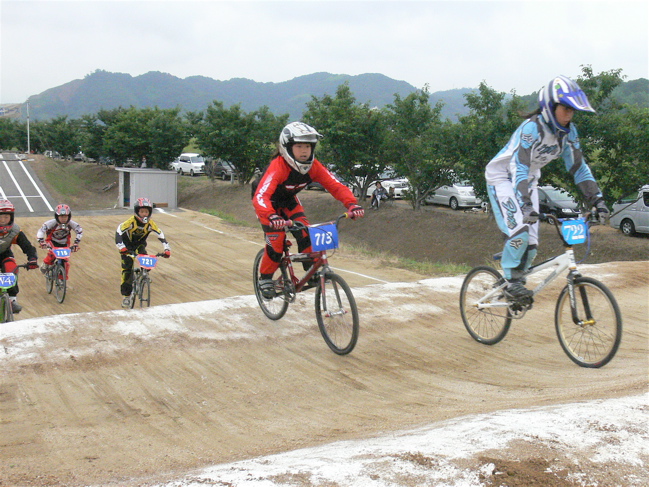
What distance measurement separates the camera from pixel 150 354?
5.46m

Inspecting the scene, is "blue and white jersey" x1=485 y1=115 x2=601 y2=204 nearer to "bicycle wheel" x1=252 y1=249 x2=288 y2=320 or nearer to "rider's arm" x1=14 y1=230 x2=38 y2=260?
"bicycle wheel" x1=252 y1=249 x2=288 y2=320

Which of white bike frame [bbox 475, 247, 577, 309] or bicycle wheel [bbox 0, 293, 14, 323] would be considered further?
bicycle wheel [bbox 0, 293, 14, 323]

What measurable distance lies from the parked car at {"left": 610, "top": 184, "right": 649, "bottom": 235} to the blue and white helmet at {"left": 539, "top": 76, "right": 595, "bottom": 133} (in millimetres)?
18391

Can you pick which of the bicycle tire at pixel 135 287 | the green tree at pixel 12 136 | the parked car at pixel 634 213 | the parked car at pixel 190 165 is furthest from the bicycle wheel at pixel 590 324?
the green tree at pixel 12 136

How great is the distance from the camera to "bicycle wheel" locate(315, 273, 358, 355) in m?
5.41

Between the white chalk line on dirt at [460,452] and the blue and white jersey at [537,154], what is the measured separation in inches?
83.5

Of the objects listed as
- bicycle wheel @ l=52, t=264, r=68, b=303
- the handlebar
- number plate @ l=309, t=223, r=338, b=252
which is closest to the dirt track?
number plate @ l=309, t=223, r=338, b=252

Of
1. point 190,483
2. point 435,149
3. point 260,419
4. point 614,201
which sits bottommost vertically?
point 260,419

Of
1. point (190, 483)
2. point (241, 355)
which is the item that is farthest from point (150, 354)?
point (190, 483)

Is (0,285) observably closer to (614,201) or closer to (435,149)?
(614,201)

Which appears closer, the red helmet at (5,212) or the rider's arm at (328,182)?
the rider's arm at (328,182)

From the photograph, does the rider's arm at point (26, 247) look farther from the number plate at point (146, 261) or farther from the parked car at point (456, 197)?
the parked car at point (456, 197)

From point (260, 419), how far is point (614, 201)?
20803 mm

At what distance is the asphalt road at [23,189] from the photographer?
4378 cm
